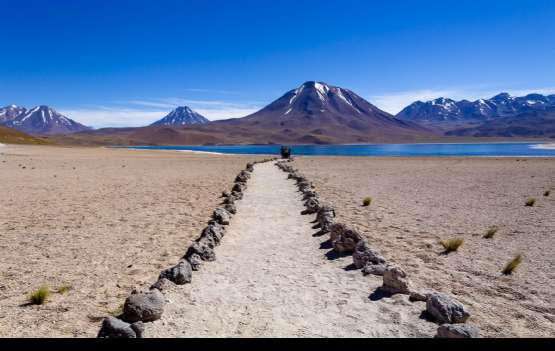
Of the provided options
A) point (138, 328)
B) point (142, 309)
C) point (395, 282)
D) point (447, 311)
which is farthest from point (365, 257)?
point (138, 328)

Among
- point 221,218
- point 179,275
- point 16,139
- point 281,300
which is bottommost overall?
point 281,300

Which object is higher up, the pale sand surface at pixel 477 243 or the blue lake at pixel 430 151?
the blue lake at pixel 430 151

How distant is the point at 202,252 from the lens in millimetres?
7102

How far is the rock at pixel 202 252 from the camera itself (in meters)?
7.05

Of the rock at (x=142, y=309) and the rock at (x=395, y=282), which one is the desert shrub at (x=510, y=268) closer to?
the rock at (x=395, y=282)

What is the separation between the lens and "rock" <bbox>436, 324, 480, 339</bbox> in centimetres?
400

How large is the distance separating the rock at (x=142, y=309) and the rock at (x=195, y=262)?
164 centimetres

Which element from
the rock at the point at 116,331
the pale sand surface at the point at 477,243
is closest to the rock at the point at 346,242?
the pale sand surface at the point at 477,243

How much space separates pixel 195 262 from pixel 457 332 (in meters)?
4.07

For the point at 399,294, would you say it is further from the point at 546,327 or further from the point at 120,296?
the point at 120,296

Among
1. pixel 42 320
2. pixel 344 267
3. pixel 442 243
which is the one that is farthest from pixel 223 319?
pixel 442 243

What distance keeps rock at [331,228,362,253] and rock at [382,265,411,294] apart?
6.26 feet

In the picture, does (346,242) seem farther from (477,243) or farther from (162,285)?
(162,285)

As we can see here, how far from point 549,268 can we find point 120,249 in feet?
25.2
